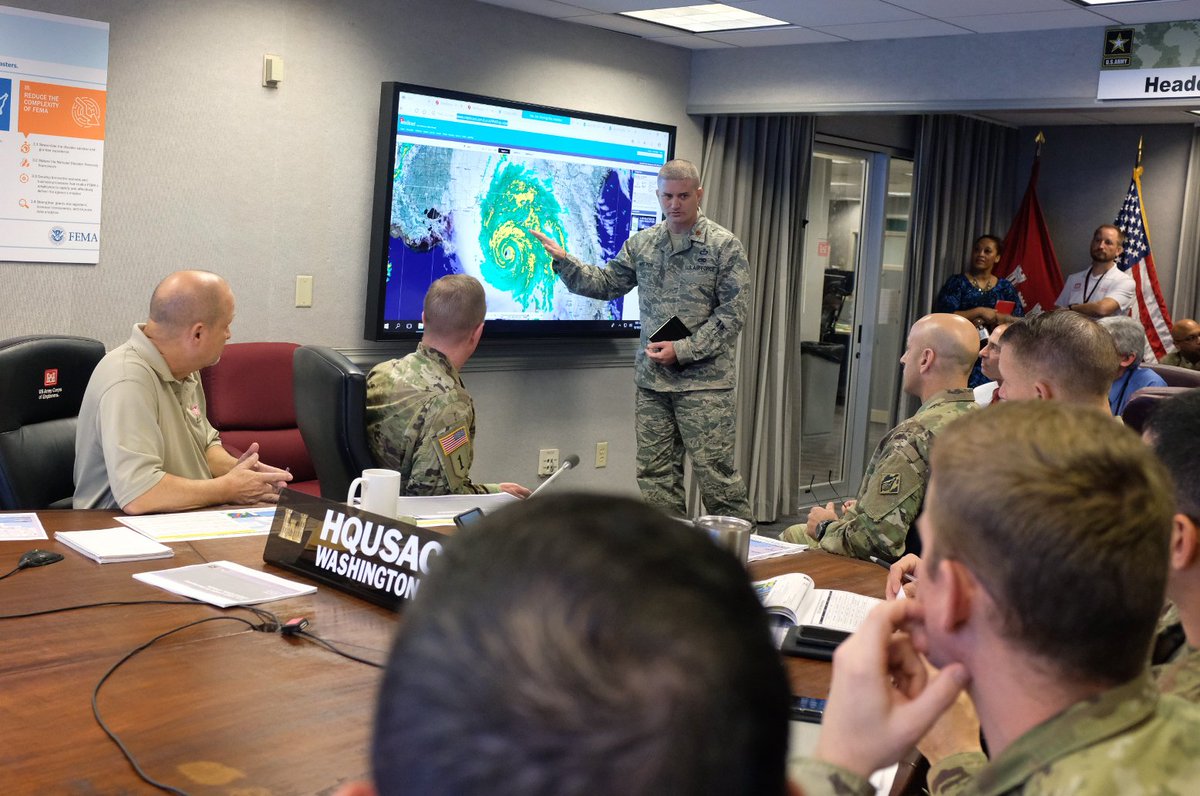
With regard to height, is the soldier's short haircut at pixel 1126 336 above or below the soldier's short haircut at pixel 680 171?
below

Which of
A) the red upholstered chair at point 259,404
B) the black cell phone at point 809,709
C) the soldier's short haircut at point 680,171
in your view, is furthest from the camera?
the soldier's short haircut at point 680,171

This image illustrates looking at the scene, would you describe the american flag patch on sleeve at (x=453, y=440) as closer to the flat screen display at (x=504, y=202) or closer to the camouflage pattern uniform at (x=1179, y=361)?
the flat screen display at (x=504, y=202)

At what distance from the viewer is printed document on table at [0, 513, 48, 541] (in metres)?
2.28

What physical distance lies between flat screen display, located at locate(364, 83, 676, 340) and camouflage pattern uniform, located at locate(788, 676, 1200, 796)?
13.3ft

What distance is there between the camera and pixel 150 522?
2479mm

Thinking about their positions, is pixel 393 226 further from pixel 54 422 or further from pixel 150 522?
pixel 150 522

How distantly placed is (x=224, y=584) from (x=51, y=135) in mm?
2480

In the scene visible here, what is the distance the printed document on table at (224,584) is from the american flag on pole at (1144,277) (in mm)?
6555

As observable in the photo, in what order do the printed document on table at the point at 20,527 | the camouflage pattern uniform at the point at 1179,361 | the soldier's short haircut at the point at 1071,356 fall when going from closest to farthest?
the printed document on table at the point at 20,527 < the soldier's short haircut at the point at 1071,356 < the camouflage pattern uniform at the point at 1179,361

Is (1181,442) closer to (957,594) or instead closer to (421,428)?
(957,594)

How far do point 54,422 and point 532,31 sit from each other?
3.02m

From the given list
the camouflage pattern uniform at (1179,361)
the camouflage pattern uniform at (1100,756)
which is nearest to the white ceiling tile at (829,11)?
the camouflage pattern uniform at (1179,361)

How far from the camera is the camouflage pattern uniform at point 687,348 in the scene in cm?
516

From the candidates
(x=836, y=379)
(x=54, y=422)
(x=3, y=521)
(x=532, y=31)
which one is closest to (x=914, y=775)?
(x=3, y=521)
